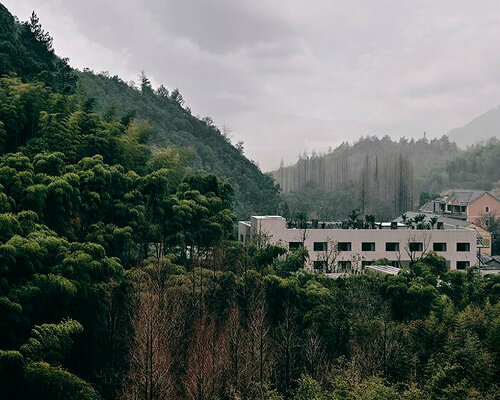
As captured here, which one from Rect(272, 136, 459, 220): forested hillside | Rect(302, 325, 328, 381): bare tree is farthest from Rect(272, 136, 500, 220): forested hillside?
Rect(302, 325, 328, 381): bare tree

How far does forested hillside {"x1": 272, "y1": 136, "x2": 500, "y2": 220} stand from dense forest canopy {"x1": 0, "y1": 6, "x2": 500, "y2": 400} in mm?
27194

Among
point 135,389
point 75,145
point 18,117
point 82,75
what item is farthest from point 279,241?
point 82,75

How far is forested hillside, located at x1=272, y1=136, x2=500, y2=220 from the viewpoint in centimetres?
5497

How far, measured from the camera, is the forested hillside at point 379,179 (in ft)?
180

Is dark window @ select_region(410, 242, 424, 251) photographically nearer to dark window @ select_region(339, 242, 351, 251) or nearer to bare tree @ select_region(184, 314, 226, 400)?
dark window @ select_region(339, 242, 351, 251)

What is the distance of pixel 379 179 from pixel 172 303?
49946mm

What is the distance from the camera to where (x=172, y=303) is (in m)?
14.1

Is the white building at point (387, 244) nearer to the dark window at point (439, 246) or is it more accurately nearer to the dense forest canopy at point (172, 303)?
the dark window at point (439, 246)

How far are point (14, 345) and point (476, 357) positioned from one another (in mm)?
10071

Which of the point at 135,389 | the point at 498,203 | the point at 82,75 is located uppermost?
the point at 82,75

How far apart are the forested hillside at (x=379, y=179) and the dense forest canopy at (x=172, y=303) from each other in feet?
89.2

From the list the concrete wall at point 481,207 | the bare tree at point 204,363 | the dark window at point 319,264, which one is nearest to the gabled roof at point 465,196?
the concrete wall at point 481,207

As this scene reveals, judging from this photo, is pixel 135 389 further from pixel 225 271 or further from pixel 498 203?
pixel 498 203

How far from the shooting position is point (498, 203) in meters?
39.7
